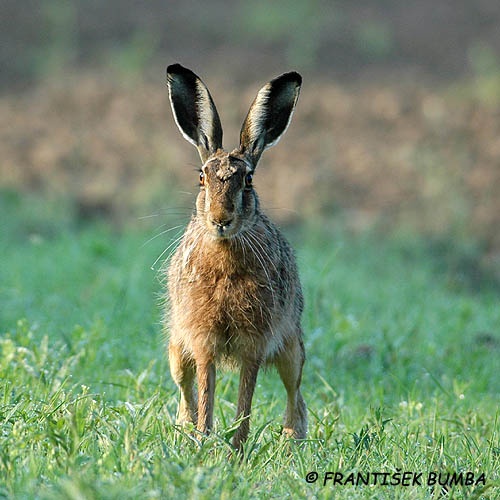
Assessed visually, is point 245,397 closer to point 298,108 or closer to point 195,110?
point 195,110

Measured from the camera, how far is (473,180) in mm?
12688

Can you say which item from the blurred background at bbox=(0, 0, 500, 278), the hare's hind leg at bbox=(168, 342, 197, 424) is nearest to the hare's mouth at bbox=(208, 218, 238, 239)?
the hare's hind leg at bbox=(168, 342, 197, 424)

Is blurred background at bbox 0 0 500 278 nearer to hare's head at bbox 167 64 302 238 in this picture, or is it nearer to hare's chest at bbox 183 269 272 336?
hare's head at bbox 167 64 302 238

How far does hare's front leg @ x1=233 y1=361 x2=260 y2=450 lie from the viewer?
487 cm

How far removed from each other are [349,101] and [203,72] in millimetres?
2374

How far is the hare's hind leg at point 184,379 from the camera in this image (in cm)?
552

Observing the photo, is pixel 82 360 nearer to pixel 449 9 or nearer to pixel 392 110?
pixel 392 110

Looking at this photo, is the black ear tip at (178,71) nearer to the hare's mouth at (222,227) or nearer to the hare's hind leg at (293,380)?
the hare's mouth at (222,227)

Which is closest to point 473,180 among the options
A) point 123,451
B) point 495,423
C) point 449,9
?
point 449,9

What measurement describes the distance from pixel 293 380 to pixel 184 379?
2.10 ft

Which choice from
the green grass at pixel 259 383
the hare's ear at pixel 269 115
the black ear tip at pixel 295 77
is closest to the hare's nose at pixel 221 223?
the hare's ear at pixel 269 115

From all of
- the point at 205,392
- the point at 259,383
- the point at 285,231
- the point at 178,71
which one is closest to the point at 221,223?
the point at 205,392

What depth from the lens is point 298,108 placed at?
14.3 metres

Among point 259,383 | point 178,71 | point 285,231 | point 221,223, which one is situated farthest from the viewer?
point 285,231
